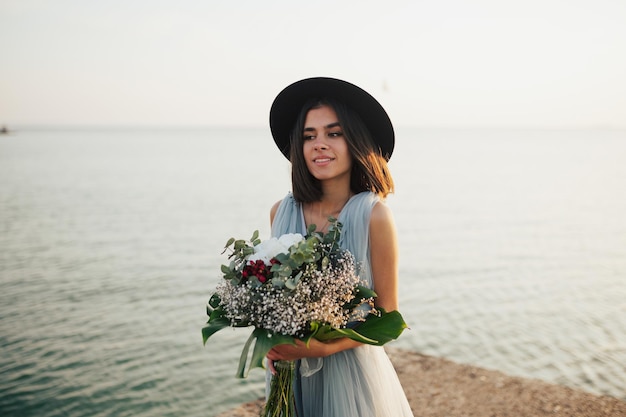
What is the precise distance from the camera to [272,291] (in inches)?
93.7

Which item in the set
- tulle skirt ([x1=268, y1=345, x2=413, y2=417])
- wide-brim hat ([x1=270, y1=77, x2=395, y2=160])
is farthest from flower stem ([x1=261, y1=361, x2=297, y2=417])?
wide-brim hat ([x1=270, y1=77, x2=395, y2=160])

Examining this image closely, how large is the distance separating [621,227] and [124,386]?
1837 centimetres

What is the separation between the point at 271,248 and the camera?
2494 millimetres

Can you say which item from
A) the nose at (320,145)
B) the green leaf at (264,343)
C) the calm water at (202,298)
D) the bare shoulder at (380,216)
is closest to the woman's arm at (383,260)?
the bare shoulder at (380,216)

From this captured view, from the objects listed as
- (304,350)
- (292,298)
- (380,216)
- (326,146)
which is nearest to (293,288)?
(292,298)

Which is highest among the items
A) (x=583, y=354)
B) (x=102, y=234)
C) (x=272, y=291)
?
(x=272, y=291)

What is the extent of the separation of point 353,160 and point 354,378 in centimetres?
127

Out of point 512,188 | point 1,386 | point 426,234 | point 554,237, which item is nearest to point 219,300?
point 1,386

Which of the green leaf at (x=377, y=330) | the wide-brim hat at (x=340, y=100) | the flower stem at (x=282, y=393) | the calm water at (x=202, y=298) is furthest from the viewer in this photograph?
the calm water at (x=202, y=298)

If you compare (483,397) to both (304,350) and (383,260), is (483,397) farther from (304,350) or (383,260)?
(304,350)

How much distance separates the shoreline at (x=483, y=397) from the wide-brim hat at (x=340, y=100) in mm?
3206

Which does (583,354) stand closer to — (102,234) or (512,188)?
(102,234)

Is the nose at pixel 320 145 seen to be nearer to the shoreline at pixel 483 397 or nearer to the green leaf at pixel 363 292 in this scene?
the green leaf at pixel 363 292

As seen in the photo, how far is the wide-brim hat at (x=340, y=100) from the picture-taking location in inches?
121
